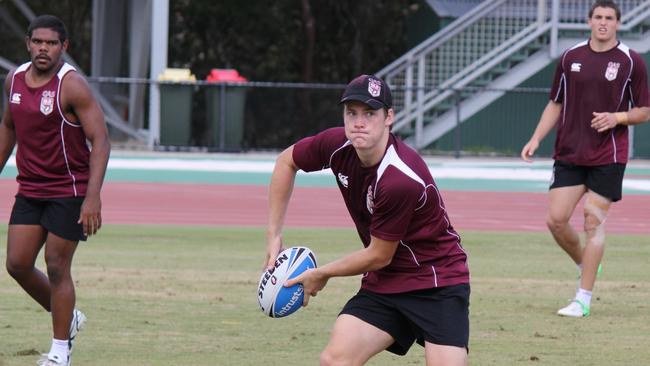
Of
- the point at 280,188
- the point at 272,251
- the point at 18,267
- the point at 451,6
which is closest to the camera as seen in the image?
the point at 272,251

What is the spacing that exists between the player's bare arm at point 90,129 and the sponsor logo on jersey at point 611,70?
4.09 metres

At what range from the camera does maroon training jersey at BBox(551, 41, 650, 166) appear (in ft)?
34.0

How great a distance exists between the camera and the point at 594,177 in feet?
34.4

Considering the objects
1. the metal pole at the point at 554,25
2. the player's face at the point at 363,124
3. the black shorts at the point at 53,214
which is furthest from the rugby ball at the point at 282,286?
the metal pole at the point at 554,25

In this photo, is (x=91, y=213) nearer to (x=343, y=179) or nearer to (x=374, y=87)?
(x=343, y=179)

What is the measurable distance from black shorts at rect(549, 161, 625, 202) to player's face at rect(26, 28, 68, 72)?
4.20 m

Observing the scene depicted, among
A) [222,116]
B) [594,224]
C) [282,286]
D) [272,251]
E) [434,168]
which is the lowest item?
[434,168]

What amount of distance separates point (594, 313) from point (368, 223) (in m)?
4.49

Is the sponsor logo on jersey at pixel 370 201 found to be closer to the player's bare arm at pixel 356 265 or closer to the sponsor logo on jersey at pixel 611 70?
the player's bare arm at pixel 356 265

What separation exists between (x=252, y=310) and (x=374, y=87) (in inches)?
182

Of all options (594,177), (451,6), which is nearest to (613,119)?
(594,177)

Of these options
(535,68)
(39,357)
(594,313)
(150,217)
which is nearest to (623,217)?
(150,217)

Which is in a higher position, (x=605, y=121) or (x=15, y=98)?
(x=15, y=98)

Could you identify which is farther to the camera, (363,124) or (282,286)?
(282,286)
